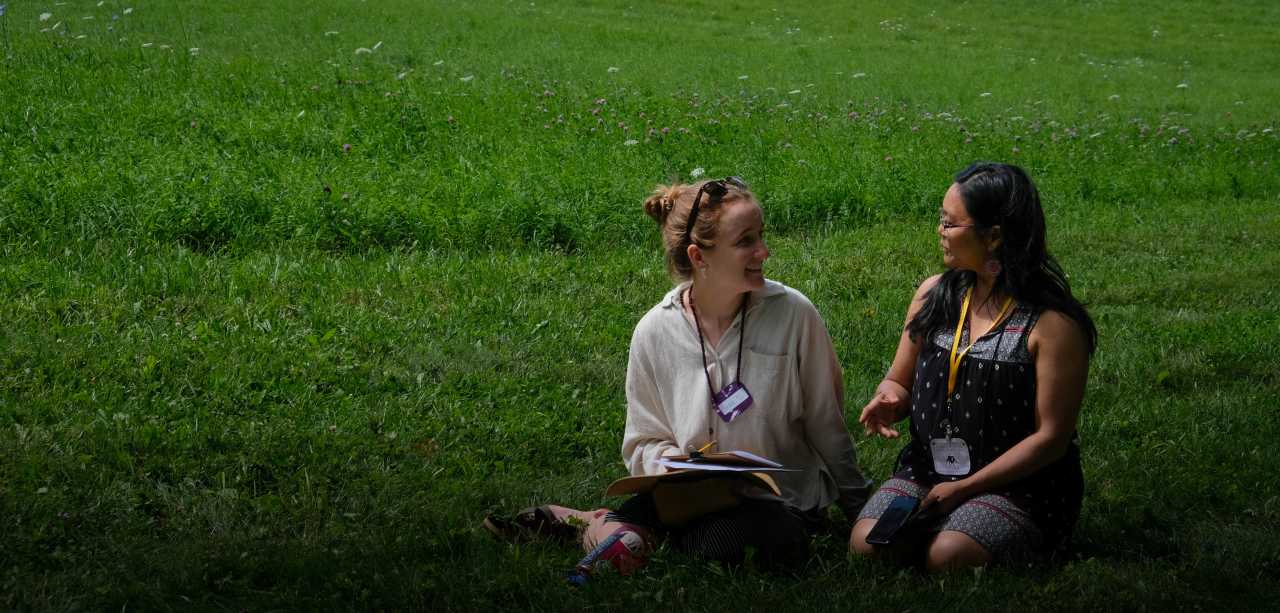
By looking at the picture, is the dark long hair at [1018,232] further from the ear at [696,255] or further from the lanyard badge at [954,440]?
the ear at [696,255]

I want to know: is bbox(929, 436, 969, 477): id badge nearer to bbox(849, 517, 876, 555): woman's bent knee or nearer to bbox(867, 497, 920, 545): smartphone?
bbox(867, 497, 920, 545): smartphone

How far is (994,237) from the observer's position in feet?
12.9

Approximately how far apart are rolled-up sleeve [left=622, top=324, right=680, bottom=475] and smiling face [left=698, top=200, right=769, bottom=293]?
39 centimetres

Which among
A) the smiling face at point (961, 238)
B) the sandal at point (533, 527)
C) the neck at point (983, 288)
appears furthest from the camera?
the sandal at point (533, 527)

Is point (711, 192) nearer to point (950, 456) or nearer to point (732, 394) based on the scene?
point (732, 394)

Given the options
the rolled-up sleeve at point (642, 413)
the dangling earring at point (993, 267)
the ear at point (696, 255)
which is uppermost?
the dangling earring at point (993, 267)

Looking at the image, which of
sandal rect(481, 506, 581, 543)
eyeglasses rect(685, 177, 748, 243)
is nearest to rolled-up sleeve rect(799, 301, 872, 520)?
eyeglasses rect(685, 177, 748, 243)

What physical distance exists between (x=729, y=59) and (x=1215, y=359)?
12564 mm

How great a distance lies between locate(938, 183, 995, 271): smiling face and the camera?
3939 millimetres

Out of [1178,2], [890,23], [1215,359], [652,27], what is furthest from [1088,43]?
[1215,359]

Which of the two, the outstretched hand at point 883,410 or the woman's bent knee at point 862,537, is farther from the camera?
the outstretched hand at point 883,410

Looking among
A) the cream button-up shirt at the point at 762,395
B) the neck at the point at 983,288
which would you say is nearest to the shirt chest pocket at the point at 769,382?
the cream button-up shirt at the point at 762,395

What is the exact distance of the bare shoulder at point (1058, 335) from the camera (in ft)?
12.5

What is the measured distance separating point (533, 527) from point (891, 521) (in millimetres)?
1153
